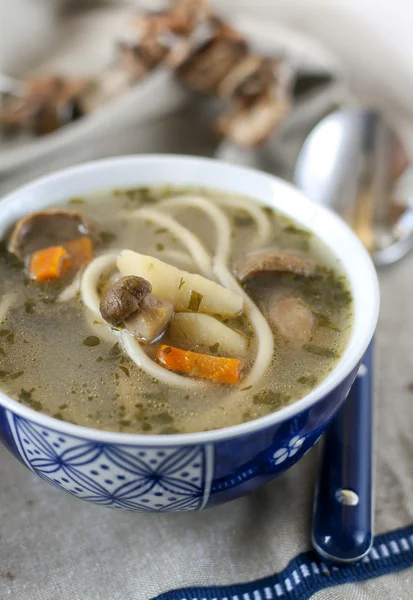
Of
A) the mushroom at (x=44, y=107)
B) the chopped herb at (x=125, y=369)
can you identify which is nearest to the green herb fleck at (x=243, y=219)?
the chopped herb at (x=125, y=369)

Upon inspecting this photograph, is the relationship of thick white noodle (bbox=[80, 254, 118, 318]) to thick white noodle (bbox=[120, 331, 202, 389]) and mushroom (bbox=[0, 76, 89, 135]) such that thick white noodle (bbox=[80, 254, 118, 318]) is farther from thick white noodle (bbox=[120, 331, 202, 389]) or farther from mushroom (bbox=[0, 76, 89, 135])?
mushroom (bbox=[0, 76, 89, 135])

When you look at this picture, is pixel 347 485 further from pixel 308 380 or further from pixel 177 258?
pixel 177 258

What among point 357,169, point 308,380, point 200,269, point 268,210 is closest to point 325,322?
point 308,380

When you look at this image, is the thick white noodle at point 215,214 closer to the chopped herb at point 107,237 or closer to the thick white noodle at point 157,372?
the chopped herb at point 107,237

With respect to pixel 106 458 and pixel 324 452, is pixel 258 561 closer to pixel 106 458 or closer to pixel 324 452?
pixel 324 452

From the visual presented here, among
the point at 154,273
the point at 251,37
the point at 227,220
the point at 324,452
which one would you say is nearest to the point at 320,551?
the point at 324,452
